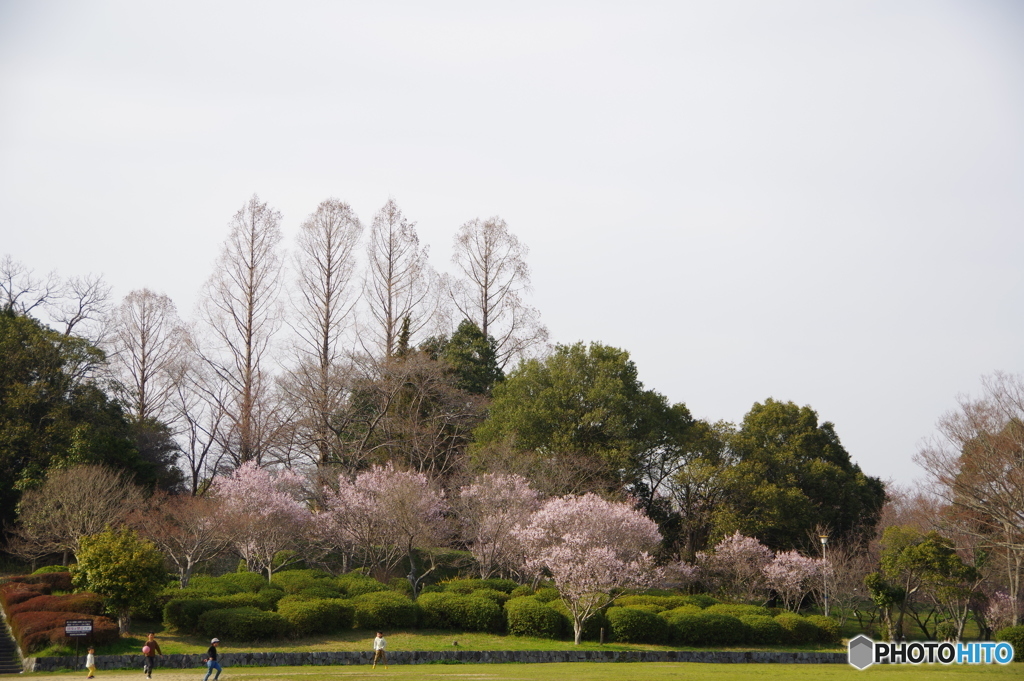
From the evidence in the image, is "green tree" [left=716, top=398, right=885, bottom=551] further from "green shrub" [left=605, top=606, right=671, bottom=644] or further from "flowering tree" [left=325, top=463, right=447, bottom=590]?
"flowering tree" [left=325, top=463, right=447, bottom=590]

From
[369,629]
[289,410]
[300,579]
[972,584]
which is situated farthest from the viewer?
[289,410]

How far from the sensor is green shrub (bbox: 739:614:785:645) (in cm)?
2958

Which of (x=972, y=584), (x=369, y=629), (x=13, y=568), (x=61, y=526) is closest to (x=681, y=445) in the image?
(x=972, y=584)

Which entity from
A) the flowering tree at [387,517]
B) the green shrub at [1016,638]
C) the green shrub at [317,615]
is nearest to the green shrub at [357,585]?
the green shrub at [317,615]

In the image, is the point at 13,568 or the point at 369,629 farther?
the point at 13,568

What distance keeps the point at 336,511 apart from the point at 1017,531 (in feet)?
80.6

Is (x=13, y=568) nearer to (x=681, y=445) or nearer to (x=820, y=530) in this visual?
(x=681, y=445)

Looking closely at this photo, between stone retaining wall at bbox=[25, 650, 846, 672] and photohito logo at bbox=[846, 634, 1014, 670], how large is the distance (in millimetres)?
1779

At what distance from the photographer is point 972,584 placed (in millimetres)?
33500

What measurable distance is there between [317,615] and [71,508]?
11.6m

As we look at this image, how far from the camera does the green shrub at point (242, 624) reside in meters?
24.7

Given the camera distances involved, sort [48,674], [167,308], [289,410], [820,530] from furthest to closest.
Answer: [167,308], [289,410], [820,530], [48,674]

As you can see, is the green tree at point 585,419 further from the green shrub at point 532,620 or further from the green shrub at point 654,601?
the green shrub at point 532,620

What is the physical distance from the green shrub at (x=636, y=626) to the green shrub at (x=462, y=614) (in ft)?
11.9
